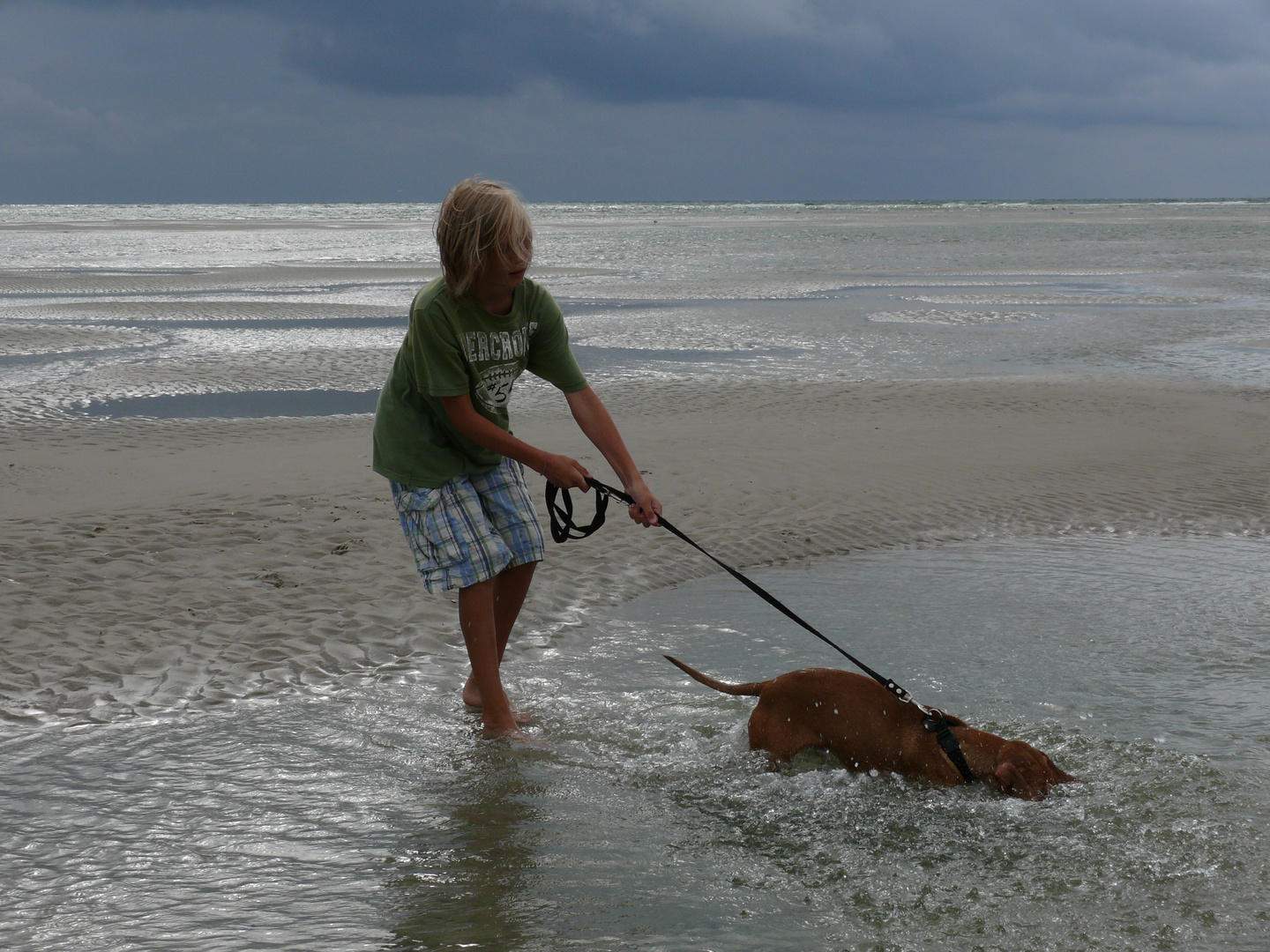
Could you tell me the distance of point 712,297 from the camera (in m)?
22.7

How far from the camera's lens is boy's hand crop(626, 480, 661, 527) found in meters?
3.89

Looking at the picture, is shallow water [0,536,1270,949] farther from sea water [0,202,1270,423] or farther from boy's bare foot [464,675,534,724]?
sea water [0,202,1270,423]

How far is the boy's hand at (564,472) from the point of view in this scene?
3.75 metres

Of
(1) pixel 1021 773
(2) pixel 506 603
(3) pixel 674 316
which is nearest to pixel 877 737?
(1) pixel 1021 773

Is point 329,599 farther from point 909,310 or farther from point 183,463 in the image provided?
point 909,310

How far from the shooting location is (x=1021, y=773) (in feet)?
11.5

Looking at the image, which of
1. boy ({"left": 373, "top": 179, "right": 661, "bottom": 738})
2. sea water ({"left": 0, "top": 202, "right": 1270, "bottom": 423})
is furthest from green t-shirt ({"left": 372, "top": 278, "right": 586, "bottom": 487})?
sea water ({"left": 0, "top": 202, "right": 1270, "bottom": 423})

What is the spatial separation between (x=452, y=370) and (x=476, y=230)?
46 cm

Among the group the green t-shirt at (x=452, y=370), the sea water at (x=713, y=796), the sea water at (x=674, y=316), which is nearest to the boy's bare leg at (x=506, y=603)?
the sea water at (x=713, y=796)

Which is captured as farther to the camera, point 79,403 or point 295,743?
point 79,403

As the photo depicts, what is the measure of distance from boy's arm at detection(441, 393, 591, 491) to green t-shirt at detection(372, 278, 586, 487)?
0.06 metres

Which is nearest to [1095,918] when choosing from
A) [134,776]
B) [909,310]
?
[134,776]

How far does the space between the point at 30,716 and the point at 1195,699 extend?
14.9 feet

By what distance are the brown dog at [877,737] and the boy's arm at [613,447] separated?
0.54 meters
